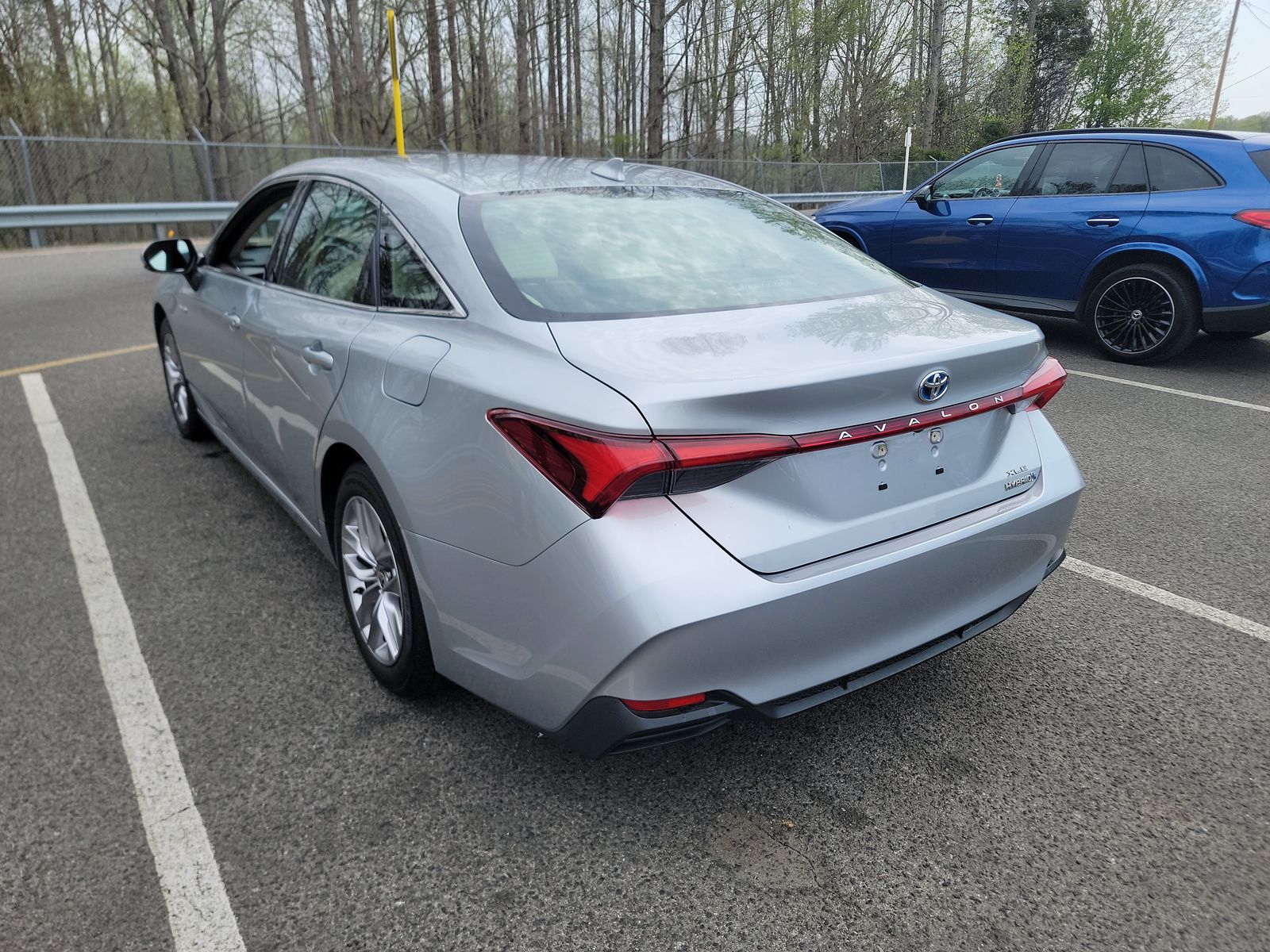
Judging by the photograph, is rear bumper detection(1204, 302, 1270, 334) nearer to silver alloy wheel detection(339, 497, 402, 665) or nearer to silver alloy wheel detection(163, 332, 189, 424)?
silver alloy wheel detection(339, 497, 402, 665)

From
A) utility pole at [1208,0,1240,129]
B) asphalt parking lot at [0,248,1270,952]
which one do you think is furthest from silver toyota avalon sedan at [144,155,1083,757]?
utility pole at [1208,0,1240,129]

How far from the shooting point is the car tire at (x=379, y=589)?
252cm

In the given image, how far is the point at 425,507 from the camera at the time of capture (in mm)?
2311

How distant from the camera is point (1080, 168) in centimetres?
738

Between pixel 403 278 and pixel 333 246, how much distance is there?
637 mm

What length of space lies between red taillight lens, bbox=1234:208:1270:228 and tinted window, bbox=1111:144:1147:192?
765mm

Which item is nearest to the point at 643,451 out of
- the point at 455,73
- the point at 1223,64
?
A: the point at 455,73

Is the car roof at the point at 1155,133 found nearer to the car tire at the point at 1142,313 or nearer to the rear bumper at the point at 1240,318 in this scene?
the car tire at the point at 1142,313

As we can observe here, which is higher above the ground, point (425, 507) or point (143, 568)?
point (425, 507)

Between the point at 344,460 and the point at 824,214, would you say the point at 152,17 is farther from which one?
the point at 344,460

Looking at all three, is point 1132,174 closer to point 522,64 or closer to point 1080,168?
point 1080,168

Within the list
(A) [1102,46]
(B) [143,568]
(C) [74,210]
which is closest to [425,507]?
(B) [143,568]

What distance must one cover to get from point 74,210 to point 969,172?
13880 mm

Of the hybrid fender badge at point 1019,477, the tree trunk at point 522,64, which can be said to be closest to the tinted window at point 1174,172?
the hybrid fender badge at point 1019,477
